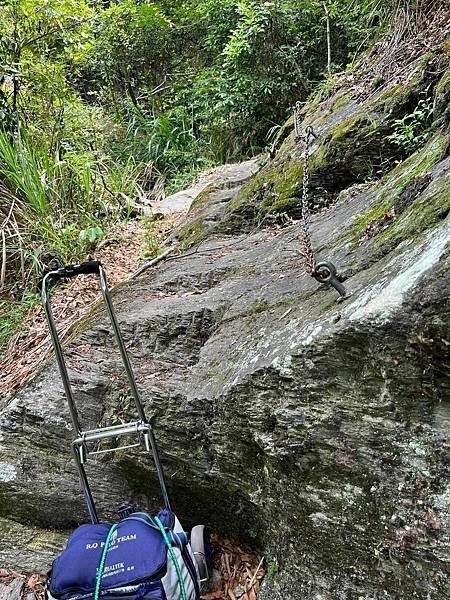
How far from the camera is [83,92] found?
10.9 m

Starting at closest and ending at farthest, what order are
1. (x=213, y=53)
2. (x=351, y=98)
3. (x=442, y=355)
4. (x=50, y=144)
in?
1. (x=442, y=355)
2. (x=351, y=98)
3. (x=50, y=144)
4. (x=213, y=53)

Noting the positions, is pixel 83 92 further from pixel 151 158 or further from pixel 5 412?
pixel 5 412

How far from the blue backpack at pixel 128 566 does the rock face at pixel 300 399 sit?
1.46 feet

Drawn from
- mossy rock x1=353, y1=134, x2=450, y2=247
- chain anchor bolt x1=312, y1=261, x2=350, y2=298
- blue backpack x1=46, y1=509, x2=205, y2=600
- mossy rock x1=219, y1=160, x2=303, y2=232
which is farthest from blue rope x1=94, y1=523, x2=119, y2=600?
mossy rock x1=219, y1=160, x2=303, y2=232

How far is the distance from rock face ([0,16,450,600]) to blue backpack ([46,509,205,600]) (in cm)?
44

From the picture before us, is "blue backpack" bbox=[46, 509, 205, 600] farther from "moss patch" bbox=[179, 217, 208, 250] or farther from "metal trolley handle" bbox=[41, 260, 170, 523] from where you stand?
"moss patch" bbox=[179, 217, 208, 250]

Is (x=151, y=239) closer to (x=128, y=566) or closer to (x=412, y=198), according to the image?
(x=412, y=198)

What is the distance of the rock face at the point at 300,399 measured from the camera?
1718mm

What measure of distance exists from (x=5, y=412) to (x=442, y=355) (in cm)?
235

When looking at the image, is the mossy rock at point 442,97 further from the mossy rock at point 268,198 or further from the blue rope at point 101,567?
the blue rope at point 101,567

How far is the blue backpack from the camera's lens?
1812 mm

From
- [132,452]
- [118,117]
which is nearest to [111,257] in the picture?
[132,452]

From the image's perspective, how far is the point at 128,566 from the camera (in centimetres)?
185

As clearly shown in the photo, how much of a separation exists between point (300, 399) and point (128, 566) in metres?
0.86
